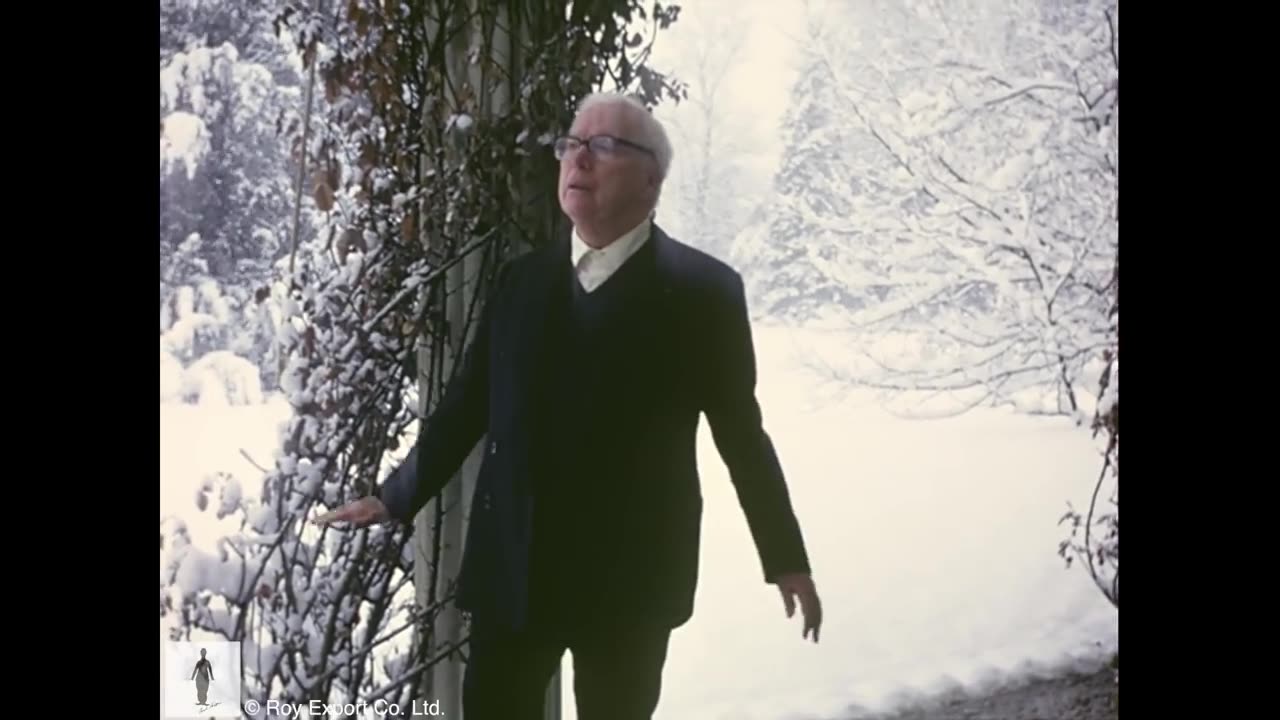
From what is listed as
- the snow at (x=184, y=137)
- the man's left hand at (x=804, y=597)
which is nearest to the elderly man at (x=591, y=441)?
the man's left hand at (x=804, y=597)

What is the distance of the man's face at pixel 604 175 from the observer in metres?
2.41

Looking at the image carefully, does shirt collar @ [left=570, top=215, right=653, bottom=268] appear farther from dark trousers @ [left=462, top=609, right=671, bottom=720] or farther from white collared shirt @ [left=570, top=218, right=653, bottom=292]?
dark trousers @ [left=462, top=609, right=671, bottom=720]

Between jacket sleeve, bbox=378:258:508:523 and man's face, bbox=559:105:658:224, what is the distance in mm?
214

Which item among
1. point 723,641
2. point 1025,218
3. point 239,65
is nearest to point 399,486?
point 723,641

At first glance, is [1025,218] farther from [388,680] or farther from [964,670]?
[388,680]

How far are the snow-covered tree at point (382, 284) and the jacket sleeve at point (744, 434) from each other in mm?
422

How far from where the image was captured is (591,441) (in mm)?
2385

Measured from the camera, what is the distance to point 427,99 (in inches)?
96.0

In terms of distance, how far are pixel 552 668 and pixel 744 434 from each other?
2.05ft

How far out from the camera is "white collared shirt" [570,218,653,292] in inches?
94.7

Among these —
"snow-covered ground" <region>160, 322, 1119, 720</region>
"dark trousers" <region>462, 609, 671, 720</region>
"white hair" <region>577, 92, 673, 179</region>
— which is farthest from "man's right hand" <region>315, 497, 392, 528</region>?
"white hair" <region>577, 92, 673, 179</region>

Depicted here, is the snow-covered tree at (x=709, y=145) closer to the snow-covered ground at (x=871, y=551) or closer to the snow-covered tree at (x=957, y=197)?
the snow-covered tree at (x=957, y=197)

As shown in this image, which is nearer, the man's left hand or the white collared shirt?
the white collared shirt
